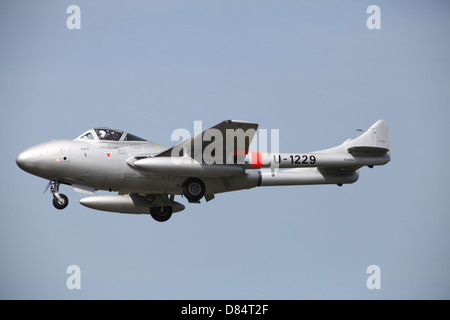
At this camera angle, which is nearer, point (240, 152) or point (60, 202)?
point (60, 202)

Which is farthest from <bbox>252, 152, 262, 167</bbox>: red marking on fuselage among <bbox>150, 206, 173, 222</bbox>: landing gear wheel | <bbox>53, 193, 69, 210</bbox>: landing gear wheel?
<bbox>53, 193, 69, 210</bbox>: landing gear wheel

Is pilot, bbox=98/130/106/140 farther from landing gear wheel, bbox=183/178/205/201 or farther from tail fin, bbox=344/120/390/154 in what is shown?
tail fin, bbox=344/120/390/154

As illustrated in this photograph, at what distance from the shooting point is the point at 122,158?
36438 mm

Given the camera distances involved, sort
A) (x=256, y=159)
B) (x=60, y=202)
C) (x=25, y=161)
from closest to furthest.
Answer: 1. (x=25, y=161)
2. (x=60, y=202)
3. (x=256, y=159)

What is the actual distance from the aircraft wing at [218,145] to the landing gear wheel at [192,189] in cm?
120

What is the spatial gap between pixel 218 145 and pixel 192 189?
2.24 meters

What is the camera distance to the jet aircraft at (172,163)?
35.8 metres

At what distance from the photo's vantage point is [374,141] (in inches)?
1561

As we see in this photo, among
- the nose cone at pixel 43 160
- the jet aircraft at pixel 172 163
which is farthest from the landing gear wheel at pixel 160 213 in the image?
the nose cone at pixel 43 160

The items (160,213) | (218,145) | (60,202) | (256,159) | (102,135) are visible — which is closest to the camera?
(60,202)

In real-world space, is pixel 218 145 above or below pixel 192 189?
above

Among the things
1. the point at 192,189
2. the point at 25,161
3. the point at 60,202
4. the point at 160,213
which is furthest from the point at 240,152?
the point at 25,161

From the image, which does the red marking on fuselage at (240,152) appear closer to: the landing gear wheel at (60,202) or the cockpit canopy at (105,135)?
the cockpit canopy at (105,135)

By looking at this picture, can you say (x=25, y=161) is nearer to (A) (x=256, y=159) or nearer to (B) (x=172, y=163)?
(B) (x=172, y=163)
